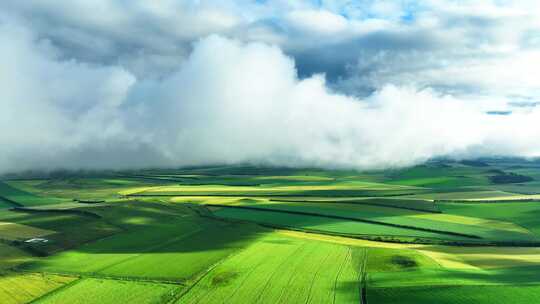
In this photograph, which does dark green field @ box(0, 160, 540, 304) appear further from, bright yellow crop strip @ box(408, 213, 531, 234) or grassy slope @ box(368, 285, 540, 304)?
bright yellow crop strip @ box(408, 213, 531, 234)

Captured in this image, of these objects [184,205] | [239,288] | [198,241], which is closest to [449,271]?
[239,288]

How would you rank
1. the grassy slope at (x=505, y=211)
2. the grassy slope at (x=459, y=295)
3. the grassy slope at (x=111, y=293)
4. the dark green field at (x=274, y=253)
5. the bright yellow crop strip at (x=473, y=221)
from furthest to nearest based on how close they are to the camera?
the grassy slope at (x=505, y=211) < the bright yellow crop strip at (x=473, y=221) < the dark green field at (x=274, y=253) < the grassy slope at (x=111, y=293) < the grassy slope at (x=459, y=295)

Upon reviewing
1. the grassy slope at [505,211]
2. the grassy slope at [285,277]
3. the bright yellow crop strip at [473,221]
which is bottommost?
the grassy slope at [285,277]

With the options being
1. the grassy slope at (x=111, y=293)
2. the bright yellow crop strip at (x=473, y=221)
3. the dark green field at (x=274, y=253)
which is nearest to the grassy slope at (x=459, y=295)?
the dark green field at (x=274, y=253)

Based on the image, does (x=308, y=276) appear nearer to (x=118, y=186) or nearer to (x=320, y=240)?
(x=320, y=240)

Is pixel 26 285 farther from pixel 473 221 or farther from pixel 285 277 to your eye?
pixel 473 221

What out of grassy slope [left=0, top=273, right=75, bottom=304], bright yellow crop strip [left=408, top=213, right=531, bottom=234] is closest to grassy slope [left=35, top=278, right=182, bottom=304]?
grassy slope [left=0, top=273, right=75, bottom=304]

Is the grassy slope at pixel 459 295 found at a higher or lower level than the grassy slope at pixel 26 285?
lower

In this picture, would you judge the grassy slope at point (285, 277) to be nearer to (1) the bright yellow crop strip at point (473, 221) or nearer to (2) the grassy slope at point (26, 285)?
(2) the grassy slope at point (26, 285)

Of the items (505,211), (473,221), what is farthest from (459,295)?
(505,211)
